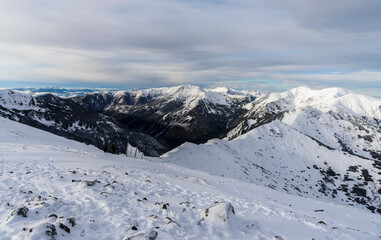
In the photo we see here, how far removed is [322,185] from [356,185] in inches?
704

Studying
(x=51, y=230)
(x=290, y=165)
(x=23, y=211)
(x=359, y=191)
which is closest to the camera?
(x=51, y=230)

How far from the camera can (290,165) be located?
111m

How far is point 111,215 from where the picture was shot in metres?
10.0

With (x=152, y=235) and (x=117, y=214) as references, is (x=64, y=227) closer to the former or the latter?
(x=117, y=214)

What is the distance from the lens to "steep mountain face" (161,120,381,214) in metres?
79.2

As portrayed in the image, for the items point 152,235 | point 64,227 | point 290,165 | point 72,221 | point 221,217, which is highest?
point 64,227

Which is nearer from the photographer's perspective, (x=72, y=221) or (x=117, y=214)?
(x=72, y=221)

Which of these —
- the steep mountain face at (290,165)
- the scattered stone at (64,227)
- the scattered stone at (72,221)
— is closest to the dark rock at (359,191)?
the steep mountain face at (290,165)

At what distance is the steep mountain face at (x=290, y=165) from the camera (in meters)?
79.2

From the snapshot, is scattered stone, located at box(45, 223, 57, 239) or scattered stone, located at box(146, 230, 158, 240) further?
scattered stone, located at box(146, 230, 158, 240)

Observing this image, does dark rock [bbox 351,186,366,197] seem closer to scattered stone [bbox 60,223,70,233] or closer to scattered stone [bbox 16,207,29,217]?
scattered stone [bbox 60,223,70,233]

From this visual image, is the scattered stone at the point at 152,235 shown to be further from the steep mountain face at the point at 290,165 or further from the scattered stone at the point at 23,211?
the steep mountain face at the point at 290,165

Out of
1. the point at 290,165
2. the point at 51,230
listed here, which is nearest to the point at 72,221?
the point at 51,230

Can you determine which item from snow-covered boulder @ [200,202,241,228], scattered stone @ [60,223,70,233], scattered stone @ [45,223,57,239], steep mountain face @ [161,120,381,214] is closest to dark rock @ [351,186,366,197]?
steep mountain face @ [161,120,381,214]
